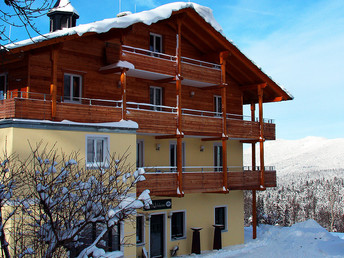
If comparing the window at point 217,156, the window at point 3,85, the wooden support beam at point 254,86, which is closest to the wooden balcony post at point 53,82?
the window at point 3,85

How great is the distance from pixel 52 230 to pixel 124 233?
8.74m

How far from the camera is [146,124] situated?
19.9 meters

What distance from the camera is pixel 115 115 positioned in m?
18.5

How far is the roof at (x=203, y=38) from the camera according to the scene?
16547 mm

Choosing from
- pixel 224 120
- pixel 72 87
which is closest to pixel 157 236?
pixel 224 120

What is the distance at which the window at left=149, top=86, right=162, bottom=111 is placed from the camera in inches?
905

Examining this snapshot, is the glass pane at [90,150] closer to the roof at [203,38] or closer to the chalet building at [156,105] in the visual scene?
the chalet building at [156,105]

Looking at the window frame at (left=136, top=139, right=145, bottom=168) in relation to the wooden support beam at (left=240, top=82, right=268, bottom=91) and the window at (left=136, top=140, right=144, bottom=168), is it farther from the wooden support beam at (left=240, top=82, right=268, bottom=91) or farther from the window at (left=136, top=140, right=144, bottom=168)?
the wooden support beam at (left=240, top=82, right=268, bottom=91)

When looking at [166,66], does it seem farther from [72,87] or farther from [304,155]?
[304,155]

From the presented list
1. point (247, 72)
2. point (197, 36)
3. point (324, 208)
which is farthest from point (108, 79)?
point (324, 208)

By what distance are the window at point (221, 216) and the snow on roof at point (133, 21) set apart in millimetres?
9863

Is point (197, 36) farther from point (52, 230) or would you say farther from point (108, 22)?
point (52, 230)

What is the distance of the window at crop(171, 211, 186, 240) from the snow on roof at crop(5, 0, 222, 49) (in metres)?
9.58

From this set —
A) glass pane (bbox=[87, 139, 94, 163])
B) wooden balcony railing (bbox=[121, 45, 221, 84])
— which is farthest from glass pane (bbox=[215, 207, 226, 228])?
glass pane (bbox=[87, 139, 94, 163])
